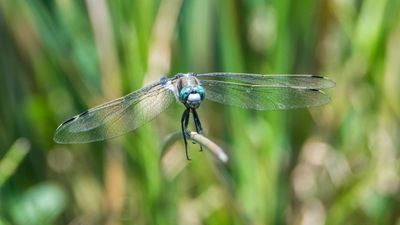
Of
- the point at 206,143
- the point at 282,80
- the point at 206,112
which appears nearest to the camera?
the point at 206,143

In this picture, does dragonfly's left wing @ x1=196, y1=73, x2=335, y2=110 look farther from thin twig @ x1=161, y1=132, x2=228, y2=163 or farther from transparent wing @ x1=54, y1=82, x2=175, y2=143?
thin twig @ x1=161, y1=132, x2=228, y2=163

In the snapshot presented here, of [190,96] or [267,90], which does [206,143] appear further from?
[267,90]

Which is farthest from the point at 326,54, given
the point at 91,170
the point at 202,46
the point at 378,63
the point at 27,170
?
the point at 27,170

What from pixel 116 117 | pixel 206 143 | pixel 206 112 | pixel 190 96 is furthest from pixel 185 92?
pixel 206 112

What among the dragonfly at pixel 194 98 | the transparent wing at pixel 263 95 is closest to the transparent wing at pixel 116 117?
the dragonfly at pixel 194 98

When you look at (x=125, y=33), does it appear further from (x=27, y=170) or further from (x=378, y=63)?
(x=378, y=63)

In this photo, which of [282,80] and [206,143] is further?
[282,80]
